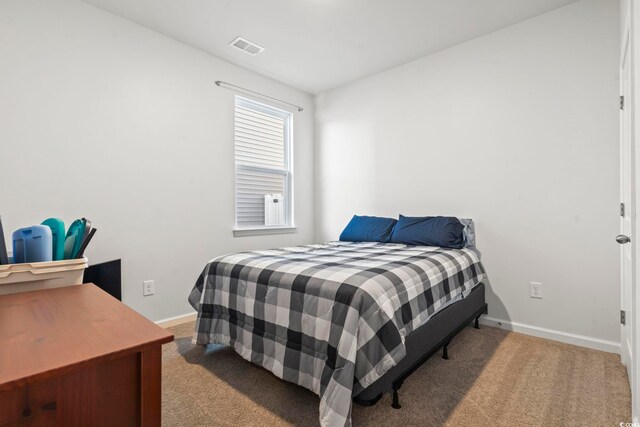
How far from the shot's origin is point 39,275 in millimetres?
1022

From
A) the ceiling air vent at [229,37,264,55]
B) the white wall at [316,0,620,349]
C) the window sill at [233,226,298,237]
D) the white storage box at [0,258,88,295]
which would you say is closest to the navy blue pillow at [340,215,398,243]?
the white wall at [316,0,620,349]

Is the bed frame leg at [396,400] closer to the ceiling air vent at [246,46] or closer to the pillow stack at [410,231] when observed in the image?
the pillow stack at [410,231]

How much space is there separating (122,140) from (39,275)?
1.89m

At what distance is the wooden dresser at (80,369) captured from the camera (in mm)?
514

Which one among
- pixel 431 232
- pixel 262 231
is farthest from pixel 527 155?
pixel 262 231

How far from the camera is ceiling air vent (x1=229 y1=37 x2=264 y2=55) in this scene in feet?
9.65

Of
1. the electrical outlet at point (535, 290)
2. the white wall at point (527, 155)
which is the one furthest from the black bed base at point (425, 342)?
the white wall at point (527, 155)

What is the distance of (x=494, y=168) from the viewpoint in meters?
2.82

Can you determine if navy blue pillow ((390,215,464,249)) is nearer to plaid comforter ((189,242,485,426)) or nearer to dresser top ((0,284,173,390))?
plaid comforter ((189,242,485,426))

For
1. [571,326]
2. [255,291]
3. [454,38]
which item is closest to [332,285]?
[255,291]

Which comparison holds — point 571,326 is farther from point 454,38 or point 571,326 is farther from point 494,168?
point 454,38

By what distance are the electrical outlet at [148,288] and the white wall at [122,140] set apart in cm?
4

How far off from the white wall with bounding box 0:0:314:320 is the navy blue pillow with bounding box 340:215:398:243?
111 centimetres

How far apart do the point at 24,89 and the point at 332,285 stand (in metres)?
2.43
